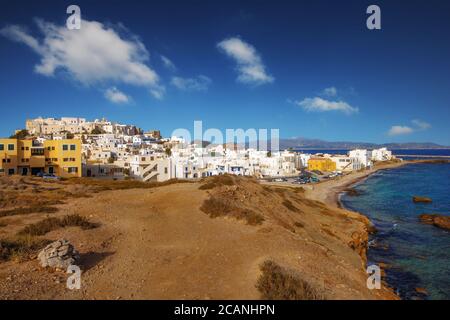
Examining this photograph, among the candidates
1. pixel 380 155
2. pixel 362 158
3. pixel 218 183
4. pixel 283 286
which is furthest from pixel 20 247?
pixel 380 155

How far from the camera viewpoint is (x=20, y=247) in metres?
12.6

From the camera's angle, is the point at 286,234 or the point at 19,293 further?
the point at 286,234

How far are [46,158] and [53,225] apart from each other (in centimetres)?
4197

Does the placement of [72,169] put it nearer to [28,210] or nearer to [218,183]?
[218,183]

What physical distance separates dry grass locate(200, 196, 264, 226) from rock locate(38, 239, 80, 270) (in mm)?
9626

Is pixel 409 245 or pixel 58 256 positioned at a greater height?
pixel 58 256

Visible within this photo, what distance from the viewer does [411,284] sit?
21.1 metres

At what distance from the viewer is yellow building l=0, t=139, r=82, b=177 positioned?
4964 cm

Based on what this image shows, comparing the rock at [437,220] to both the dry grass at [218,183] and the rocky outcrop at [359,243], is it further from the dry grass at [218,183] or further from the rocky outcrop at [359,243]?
the dry grass at [218,183]

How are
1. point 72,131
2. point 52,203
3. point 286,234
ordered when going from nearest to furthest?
point 286,234 < point 52,203 < point 72,131

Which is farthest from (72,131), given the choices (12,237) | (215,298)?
(215,298)

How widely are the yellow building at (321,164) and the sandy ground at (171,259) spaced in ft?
361
